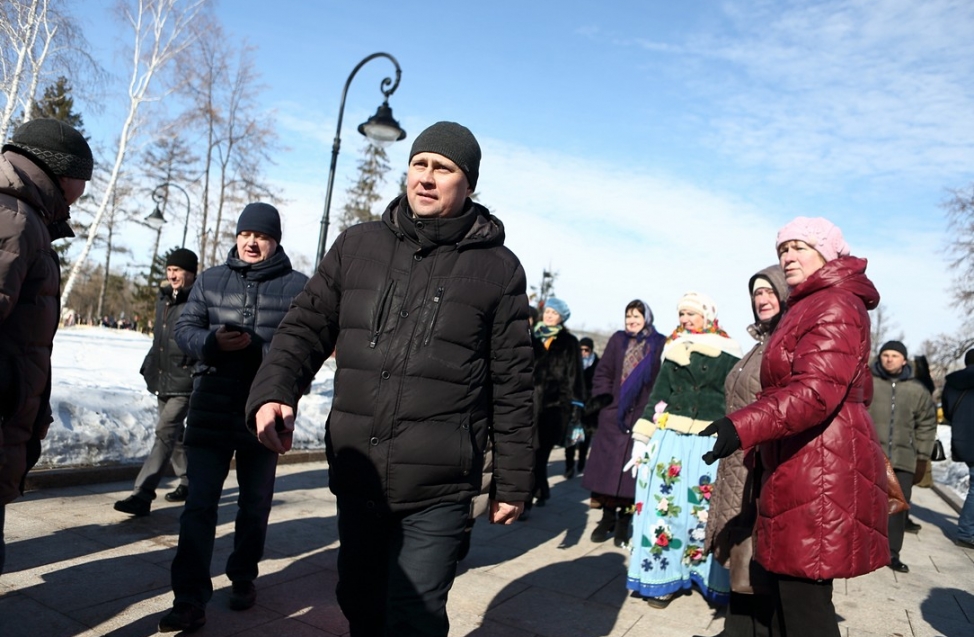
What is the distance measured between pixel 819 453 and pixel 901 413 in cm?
587

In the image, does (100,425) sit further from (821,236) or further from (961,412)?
(961,412)

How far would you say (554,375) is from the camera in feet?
25.9

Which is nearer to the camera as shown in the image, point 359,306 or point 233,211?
point 359,306

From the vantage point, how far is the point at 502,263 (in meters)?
2.70

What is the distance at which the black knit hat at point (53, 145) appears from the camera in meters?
2.76

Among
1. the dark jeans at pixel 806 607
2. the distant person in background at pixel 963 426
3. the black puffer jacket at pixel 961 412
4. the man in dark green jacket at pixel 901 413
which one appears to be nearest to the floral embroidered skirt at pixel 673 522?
the dark jeans at pixel 806 607

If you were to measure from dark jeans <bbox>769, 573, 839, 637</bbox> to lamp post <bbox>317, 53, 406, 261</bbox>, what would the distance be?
9.48 m

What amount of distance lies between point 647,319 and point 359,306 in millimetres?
4839

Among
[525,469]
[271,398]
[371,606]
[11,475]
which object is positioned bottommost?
[371,606]

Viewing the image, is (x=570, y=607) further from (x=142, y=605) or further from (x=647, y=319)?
(x=647, y=319)

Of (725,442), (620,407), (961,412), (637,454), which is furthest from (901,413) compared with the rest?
(725,442)

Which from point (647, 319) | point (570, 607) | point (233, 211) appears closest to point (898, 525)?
point (647, 319)

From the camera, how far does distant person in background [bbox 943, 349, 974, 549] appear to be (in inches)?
328

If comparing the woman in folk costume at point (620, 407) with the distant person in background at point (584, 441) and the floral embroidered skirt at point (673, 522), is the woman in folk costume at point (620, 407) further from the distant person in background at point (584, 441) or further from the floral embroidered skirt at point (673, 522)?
the distant person in background at point (584, 441)
